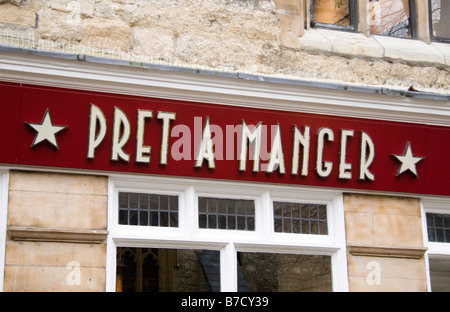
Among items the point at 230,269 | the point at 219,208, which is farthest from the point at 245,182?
the point at 230,269

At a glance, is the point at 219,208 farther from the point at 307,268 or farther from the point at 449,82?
the point at 449,82

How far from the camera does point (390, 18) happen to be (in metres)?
Answer: 8.63

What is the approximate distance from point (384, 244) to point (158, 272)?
297 inches

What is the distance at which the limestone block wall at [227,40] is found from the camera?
699cm

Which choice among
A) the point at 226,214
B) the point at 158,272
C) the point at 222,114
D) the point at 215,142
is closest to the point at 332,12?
the point at 222,114

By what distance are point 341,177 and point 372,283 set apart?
1131 millimetres

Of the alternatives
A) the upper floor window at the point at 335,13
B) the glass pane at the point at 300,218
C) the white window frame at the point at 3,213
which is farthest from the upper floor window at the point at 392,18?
the white window frame at the point at 3,213

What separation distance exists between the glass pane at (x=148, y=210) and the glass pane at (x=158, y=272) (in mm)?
5478

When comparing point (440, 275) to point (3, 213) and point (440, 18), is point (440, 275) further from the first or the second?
point (3, 213)

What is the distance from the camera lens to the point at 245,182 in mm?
7242

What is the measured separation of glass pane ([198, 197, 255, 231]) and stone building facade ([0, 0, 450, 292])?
0.05 metres

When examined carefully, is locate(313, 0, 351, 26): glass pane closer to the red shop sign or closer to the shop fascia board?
the shop fascia board

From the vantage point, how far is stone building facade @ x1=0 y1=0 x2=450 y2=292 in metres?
6.49

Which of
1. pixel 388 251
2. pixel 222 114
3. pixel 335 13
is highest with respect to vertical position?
pixel 335 13
